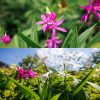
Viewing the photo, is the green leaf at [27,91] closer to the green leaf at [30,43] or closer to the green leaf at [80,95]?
the green leaf at [80,95]

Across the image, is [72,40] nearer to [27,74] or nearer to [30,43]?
[30,43]

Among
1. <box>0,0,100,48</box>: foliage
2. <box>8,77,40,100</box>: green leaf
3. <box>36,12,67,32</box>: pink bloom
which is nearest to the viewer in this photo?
<box>8,77,40,100</box>: green leaf

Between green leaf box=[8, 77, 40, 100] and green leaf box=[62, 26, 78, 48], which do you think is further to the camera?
green leaf box=[62, 26, 78, 48]

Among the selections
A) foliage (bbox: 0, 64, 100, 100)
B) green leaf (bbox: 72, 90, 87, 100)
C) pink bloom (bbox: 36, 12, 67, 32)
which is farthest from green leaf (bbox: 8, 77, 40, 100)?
pink bloom (bbox: 36, 12, 67, 32)

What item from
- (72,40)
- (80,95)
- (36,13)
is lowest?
(80,95)

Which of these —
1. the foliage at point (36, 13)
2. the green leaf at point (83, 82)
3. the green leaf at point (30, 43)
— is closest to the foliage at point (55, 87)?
the green leaf at point (83, 82)

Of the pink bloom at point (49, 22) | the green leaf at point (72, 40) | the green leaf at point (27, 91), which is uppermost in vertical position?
the pink bloom at point (49, 22)

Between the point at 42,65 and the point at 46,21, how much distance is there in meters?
0.22

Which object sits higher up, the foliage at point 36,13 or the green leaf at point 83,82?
the foliage at point 36,13

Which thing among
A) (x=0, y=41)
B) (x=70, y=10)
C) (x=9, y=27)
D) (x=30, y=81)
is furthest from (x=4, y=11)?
(x=30, y=81)

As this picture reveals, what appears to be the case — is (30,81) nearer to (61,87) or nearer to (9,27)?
(61,87)

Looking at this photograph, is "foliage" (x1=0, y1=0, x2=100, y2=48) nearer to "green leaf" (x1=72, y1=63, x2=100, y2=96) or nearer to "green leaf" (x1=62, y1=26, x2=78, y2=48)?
"green leaf" (x1=62, y1=26, x2=78, y2=48)

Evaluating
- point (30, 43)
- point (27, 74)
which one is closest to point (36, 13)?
point (30, 43)

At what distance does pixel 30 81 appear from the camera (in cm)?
135
